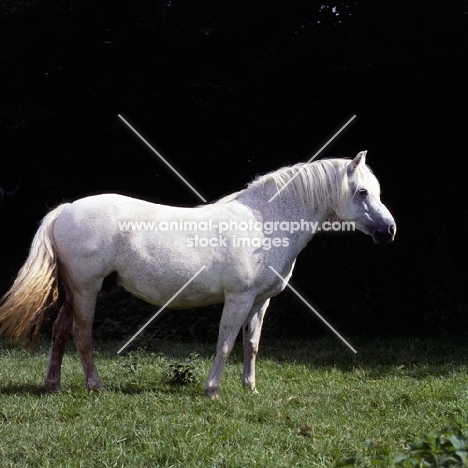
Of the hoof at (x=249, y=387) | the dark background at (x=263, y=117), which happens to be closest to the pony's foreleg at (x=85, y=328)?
the hoof at (x=249, y=387)

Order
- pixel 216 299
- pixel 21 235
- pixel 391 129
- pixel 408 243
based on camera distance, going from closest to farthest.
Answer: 1. pixel 216 299
2. pixel 408 243
3. pixel 391 129
4. pixel 21 235

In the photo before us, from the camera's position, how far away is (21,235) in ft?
47.0

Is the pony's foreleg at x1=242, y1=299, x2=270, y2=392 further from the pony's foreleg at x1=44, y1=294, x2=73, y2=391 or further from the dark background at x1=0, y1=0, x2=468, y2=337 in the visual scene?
the dark background at x1=0, y1=0, x2=468, y2=337

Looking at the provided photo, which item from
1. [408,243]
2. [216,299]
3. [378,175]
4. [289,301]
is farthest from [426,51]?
[216,299]

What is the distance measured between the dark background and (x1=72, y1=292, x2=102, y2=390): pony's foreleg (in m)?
4.25

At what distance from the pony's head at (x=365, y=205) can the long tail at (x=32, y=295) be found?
2303 mm

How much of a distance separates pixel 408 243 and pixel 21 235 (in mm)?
7912

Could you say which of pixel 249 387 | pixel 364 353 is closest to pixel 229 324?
pixel 249 387

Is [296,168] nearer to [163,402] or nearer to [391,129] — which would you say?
[163,402]

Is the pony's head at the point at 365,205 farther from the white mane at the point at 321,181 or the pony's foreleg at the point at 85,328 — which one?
the pony's foreleg at the point at 85,328

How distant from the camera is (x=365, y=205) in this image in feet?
18.9

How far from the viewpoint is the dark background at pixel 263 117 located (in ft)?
31.8

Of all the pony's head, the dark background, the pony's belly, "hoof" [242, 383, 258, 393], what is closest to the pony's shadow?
the pony's belly

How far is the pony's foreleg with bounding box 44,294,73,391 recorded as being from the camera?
5812 millimetres
